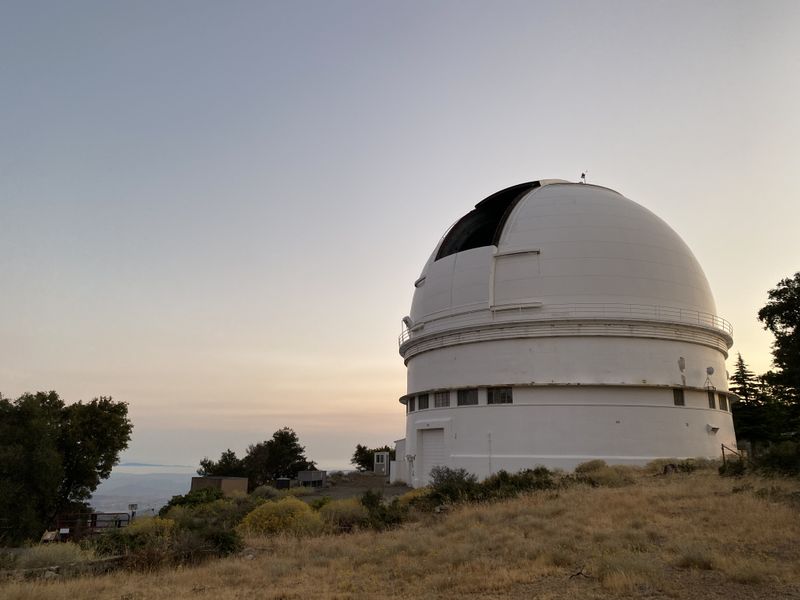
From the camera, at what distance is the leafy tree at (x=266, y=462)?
48.6 m

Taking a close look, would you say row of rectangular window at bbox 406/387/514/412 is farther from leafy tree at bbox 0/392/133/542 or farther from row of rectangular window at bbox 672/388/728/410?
leafy tree at bbox 0/392/133/542

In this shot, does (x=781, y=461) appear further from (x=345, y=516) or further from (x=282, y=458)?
(x=282, y=458)

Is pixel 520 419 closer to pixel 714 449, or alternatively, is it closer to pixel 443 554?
pixel 714 449

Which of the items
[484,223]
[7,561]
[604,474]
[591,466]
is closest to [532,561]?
[7,561]

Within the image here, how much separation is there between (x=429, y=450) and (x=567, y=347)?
8.52 meters

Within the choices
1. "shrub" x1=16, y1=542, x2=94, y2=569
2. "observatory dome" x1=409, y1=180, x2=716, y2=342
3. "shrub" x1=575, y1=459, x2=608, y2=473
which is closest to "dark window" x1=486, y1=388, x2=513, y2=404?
"observatory dome" x1=409, y1=180, x2=716, y2=342

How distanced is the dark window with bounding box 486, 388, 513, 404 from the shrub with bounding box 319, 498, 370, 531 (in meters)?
10.3

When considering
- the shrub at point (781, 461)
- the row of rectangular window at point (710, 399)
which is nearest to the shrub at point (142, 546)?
the shrub at point (781, 461)

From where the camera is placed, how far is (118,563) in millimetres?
10133

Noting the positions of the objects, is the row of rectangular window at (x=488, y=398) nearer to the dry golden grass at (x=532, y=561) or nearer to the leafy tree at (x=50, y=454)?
the dry golden grass at (x=532, y=561)

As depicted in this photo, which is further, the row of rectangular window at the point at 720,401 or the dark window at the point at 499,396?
the row of rectangular window at the point at 720,401

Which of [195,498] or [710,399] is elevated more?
[710,399]

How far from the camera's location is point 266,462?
161 ft

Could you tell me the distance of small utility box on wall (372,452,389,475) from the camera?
42.0m
